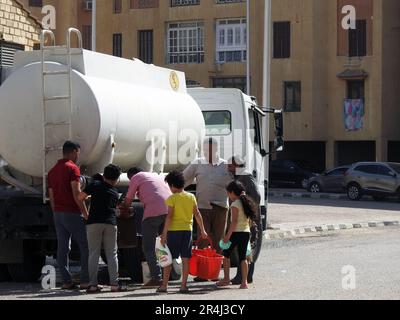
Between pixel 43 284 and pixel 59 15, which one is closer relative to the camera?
pixel 43 284

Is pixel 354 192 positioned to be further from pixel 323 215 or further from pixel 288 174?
pixel 323 215

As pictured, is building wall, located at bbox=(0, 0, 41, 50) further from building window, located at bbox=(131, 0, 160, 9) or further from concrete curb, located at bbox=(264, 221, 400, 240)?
building window, located at bbox=(131, 0, 160, 9)

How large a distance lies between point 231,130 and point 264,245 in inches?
155

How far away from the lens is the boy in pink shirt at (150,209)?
48.3 ft

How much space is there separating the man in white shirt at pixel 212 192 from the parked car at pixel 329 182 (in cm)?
3199

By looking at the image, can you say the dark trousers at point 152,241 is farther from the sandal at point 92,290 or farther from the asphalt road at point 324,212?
the asphalt road at point 324,212

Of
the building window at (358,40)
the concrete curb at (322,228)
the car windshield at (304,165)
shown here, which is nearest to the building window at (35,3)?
the car windshield at (304,165)

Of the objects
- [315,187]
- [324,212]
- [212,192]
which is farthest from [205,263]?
[315,187]

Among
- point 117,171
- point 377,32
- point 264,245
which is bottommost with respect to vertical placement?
point 264,245

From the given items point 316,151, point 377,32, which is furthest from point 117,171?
point 316,151

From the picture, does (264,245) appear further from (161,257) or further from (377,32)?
(377,32)

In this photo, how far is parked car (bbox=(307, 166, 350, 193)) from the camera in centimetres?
4806

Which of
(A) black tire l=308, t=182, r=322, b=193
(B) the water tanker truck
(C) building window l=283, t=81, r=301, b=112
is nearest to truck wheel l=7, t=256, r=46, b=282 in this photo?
(B) the water tanker truck
